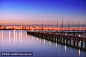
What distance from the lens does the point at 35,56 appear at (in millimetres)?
20281

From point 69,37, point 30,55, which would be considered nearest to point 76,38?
point 69,37

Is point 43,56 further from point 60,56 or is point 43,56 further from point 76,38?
point 76,38

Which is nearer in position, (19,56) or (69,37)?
(19,56)

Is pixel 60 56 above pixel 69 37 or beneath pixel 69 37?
beneath

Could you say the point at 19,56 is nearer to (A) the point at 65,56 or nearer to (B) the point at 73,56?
(A) the point at 65,56

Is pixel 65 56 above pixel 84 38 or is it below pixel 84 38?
below

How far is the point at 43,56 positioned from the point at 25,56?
3.26 metres

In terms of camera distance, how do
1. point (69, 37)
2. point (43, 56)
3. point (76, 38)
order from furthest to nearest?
point (69, 37) → point (76, 38) → point (43, 56)

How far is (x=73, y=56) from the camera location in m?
20.7

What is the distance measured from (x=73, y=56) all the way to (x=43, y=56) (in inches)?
211

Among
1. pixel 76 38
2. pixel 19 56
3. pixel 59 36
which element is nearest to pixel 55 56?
pixel 19 56

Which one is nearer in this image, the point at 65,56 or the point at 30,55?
the point at 30,55

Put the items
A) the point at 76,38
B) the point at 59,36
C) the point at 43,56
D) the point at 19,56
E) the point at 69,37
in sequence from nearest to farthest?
the point at 19,56 → the point at 43,56 → the point at 76,38 → the point at 69,37 → the point at 59,36

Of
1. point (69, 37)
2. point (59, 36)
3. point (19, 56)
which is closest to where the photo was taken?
point (19, 56)
